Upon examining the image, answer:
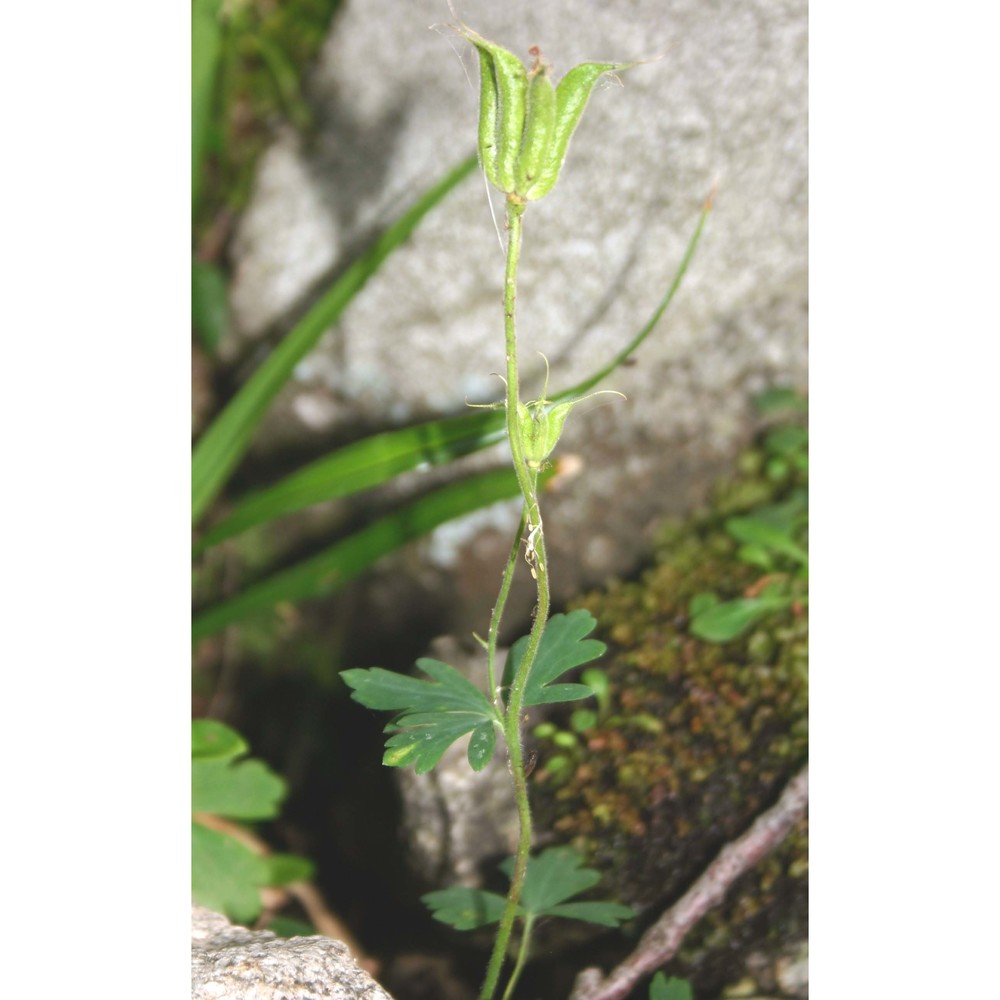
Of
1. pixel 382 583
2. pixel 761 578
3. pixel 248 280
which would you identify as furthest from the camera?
pixel 248 280

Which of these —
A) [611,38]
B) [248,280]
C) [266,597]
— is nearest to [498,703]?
[266,597]

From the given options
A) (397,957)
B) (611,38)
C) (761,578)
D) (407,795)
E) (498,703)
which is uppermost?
(611,38)

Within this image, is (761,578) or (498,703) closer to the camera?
(498,703)

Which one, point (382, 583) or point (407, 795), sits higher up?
point (382, 583)

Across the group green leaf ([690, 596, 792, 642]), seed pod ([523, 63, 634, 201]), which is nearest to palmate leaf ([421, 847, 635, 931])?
green leaf ([690, 596, 792, 642])

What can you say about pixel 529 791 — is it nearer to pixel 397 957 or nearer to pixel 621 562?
pixel 397 957
